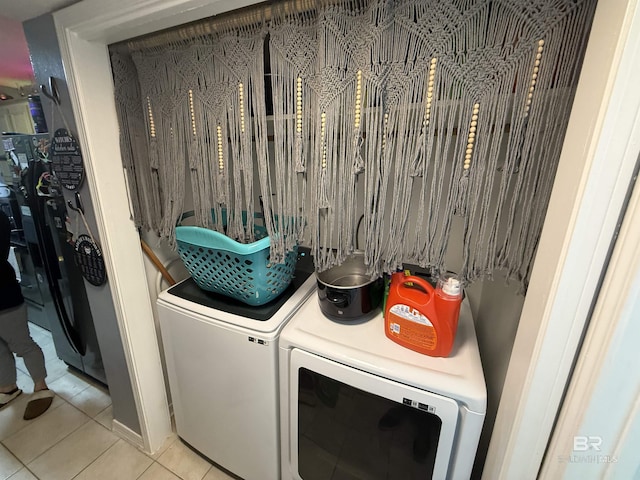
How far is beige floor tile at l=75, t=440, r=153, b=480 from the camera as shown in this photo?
4.26ft

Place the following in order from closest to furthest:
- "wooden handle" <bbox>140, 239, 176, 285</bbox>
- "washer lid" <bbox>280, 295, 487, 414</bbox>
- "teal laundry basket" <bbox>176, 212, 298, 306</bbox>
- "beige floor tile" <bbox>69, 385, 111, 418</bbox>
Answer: "washer lid" <bbox>280, 295, 487, 414</bbox>, "teal laundry basket" <bbox>176, 212, 298, 306</bbox>, "wooden handle" <bbox>140, 239, 176, 285</bbox>, "beige floor tile" <bbox>69, 385, 111, 418</bbox>

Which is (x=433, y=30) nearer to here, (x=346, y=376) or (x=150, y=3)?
(x=150, y=3)

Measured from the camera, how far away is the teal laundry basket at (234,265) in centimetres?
92

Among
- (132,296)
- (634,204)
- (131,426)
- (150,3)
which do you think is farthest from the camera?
(131,426)

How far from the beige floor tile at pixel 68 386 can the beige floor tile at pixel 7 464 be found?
322mm

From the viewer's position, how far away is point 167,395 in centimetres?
152

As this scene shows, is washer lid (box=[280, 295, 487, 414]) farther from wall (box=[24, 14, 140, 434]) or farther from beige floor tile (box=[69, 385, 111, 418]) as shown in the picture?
beige floor tile (box=[69, 385, 111, 418])

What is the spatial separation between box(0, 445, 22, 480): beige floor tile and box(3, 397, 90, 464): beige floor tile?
0.01 m

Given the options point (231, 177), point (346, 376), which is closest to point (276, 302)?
point (346, 376)

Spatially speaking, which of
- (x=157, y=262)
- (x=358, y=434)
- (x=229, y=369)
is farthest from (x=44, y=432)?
(x=358, y=434)

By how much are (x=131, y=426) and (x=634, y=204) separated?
208 centimetres

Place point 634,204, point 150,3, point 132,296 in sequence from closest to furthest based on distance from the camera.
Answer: point 634,204 < point 150,3 < point 132,296

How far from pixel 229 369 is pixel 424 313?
2.45 ft

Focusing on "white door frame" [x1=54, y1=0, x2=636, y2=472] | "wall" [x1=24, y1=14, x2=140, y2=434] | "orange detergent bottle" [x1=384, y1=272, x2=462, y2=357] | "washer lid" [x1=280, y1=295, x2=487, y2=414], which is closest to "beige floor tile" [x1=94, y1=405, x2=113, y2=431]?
"wall" [x1=24, y1=14, x2=140, y2=434]
